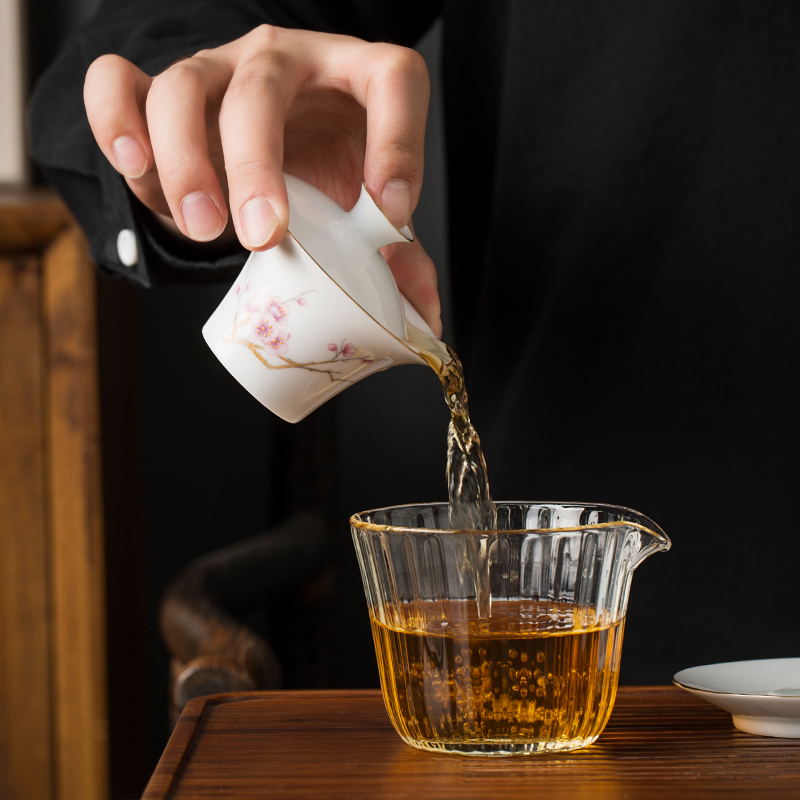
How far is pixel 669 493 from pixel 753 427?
Result: 0.10m

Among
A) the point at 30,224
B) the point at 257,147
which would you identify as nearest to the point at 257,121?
the point at 257,147

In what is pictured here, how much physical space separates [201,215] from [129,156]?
0.09m

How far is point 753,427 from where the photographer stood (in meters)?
0.95

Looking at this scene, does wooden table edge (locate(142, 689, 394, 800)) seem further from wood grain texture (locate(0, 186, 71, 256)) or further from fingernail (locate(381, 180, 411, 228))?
wood grain texture (locate(0, 186, 71, 256))

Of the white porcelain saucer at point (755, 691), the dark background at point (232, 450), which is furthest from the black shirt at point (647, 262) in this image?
the dark background at point (232, 450)

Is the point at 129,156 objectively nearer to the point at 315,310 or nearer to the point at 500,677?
the point at 315,310

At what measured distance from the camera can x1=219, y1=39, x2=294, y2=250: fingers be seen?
551 mm

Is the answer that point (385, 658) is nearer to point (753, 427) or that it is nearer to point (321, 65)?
point (321, 65)

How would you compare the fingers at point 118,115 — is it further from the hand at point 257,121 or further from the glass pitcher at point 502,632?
the glass pitcher at point 502,632

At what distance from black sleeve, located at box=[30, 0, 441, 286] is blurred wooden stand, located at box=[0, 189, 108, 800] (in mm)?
434

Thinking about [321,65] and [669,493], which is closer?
[321,65]

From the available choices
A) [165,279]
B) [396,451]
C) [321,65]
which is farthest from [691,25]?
[396,451]

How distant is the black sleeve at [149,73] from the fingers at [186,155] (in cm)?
21

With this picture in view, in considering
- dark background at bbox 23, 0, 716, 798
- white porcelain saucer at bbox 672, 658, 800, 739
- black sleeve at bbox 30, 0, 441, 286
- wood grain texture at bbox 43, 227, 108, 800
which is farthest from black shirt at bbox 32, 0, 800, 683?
dark background at bbox 23, 0, 716, 798
